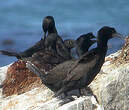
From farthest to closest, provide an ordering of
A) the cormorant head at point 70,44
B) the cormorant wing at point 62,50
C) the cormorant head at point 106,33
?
the cormorant head at point 70,44, the cormorant wing at point 62,50, the cormorant head at point 106,33

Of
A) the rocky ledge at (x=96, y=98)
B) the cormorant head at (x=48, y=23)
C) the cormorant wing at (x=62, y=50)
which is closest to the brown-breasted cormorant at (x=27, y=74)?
the cormorant wing at (x=62, y=50)

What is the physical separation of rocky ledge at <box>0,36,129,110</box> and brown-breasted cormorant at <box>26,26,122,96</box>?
13.5 inches

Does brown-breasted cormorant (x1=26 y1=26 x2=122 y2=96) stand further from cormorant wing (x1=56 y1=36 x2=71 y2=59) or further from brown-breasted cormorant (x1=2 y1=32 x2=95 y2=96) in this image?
cormorant wing (x1=56 y1=36 x2=71 y2=59)

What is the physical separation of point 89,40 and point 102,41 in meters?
2.12

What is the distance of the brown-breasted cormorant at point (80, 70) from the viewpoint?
11.4 metres

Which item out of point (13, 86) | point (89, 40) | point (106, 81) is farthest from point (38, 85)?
point (106, 81)

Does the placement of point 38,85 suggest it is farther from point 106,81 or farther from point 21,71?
point 106,81

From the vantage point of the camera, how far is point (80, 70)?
1152cm

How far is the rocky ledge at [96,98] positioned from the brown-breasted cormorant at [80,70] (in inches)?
13.5

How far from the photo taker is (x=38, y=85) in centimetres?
1448

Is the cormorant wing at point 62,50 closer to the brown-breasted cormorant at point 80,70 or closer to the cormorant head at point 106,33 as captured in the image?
the brown-breasted cormorant at point 80,70

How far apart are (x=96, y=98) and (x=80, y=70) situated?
898 mm

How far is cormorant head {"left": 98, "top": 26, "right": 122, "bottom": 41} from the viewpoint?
479 inches

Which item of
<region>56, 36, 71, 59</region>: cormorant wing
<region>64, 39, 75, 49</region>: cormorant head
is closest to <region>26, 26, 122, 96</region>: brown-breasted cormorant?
<region>56, 36, 71, 59</region>: cormorant wing
